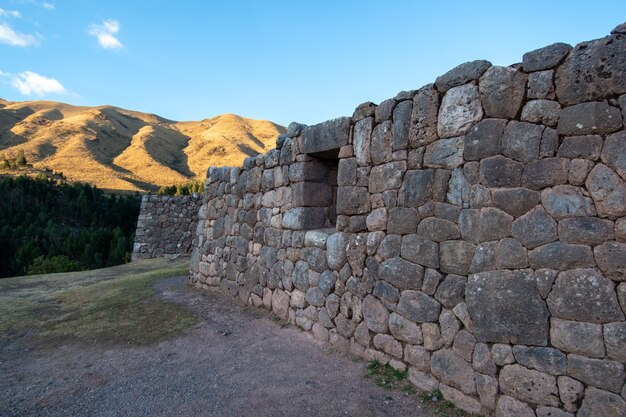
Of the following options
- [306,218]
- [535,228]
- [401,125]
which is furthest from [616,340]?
[306,218]

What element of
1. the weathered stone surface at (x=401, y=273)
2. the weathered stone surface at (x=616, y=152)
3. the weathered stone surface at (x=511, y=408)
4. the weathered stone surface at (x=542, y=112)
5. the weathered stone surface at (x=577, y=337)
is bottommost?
the weathered stone surface at (x=511, y=408)

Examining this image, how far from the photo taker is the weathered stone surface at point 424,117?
12.4 feet

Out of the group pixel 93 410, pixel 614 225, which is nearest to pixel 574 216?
pixel 614 225

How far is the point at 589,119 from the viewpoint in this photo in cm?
274

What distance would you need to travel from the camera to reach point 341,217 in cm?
487

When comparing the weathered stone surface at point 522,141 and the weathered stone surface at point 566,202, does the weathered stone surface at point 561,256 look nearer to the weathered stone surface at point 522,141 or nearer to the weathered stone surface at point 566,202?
the weathered stone surface at point 566,202

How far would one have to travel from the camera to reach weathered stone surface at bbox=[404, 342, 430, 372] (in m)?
3.67

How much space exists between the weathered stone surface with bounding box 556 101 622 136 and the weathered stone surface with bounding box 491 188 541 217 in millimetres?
488

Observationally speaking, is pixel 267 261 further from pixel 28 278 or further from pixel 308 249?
pixel 28 278

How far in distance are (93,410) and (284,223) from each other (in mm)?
3272

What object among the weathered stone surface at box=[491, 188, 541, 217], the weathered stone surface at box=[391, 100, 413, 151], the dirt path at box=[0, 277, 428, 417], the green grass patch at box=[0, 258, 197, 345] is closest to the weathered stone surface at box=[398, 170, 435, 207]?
the weathered stone surface at box=[391, 100, 413, 151]

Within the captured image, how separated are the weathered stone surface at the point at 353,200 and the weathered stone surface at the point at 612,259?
7.46 feet

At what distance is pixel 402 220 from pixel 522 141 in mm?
1346

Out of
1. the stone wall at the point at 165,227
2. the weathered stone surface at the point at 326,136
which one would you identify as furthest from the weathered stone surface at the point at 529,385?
the stone wall at the point at 165,227
